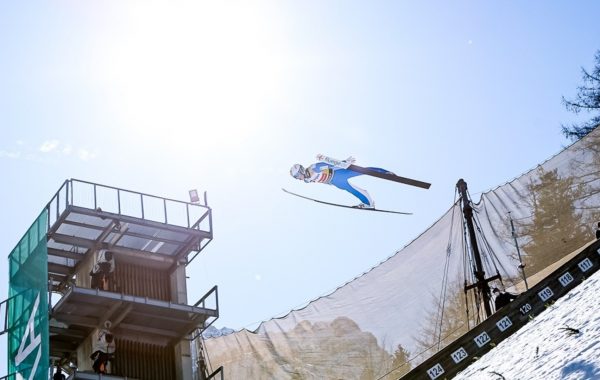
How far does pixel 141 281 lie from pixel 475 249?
14.5 metres

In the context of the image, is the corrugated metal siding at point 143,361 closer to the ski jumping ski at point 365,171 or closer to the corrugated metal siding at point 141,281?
the corrugated metal siding at point 141,281

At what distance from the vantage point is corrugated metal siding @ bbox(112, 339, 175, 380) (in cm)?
3388

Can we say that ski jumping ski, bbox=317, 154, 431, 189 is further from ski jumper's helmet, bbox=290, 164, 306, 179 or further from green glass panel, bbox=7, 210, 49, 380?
green glass panel, bbox=7, 210, 49, 380

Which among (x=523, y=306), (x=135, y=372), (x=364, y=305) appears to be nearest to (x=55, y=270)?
(x=135, y=372)

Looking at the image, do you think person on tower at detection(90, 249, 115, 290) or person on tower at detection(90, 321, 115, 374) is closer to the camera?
person on tower at detection(90, 321, 115, 374)

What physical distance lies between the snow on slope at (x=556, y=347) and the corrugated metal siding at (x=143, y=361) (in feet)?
73.5

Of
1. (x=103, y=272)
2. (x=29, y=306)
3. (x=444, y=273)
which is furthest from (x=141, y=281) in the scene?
(x=444, y=273)

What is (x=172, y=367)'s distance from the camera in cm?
3500

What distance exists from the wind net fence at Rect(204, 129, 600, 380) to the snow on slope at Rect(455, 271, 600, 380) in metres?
10.8

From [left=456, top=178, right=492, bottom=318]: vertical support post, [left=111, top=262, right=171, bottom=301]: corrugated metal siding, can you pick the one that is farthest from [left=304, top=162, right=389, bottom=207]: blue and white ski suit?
[left=111, top=262, right=171, bottom=301]: corrugated metal siding

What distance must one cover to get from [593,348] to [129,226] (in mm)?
25148

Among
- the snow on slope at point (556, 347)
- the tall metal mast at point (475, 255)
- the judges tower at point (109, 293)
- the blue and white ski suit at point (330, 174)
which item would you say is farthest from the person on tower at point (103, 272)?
the snow on slope at point (556, 347)

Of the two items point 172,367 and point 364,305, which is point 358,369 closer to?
point 364,305

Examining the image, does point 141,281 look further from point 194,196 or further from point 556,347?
point 556,347
